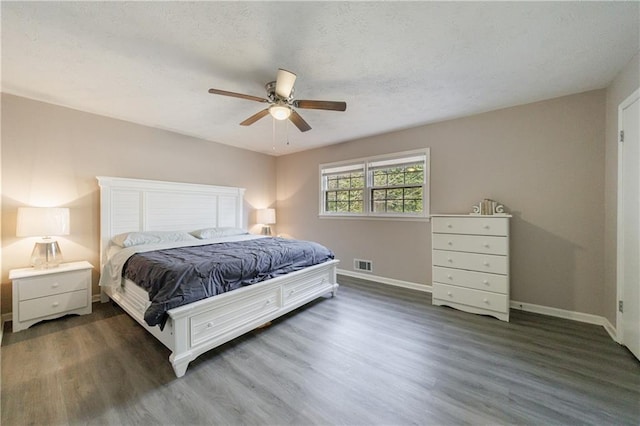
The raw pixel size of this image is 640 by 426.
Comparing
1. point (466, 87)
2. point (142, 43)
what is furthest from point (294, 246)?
point (466, 87)

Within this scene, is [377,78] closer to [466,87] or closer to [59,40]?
[466,87]

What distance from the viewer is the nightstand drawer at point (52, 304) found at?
2457 millimetres

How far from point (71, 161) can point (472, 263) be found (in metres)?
5.12

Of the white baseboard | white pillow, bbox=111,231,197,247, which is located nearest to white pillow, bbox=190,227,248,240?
white pillow, bbox=111,231,197,247

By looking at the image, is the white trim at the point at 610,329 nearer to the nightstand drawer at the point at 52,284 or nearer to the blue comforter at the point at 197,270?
the blue comforter at the point at 197,270

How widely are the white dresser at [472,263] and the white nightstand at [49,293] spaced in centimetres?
421

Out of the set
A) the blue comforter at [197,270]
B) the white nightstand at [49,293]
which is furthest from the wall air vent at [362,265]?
the white nightstand at [49,293]

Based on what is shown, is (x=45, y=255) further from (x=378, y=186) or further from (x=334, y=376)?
(x=378, y=186)

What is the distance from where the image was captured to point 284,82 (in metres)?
1.98

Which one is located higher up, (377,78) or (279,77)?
(377,78)

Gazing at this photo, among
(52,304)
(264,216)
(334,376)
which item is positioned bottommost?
(334,376)

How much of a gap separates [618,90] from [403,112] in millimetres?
1954

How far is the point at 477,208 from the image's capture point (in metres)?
3.12

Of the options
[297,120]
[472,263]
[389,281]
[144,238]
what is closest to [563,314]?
[472,263]
